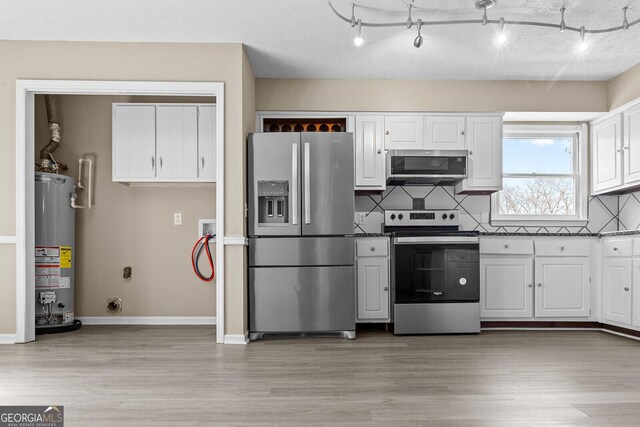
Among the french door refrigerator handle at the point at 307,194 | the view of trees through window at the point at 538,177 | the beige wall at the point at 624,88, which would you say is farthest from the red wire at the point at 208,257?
the beige wall at the point at 624,88

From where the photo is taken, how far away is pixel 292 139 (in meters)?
3.87

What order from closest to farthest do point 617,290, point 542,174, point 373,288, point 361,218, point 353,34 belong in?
point 353,34, point 617,290, point 373,288, point 361,218, point 542,174

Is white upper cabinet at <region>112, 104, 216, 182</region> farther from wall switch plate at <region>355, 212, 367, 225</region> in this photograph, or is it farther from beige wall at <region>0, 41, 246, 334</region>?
wall switch plate at <region>355, 212, 367, 225</region>

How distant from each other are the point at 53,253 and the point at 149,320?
1066 millimetres

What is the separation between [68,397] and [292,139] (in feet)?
7.75

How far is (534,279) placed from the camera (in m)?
4.39

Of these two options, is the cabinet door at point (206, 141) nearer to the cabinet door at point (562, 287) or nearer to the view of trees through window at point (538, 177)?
the view of trees through window at point (538, 177)

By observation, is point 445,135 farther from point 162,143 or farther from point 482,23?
point 162,143

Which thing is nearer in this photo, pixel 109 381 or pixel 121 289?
pixel 109 381

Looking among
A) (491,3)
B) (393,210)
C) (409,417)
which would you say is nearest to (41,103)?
(393,210)

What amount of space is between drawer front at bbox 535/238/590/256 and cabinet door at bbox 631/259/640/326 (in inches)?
21.2

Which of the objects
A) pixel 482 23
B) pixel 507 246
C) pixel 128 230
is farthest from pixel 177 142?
pixel 507 246

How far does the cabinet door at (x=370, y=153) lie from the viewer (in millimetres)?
4527

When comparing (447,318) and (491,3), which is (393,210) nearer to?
(447,318)
